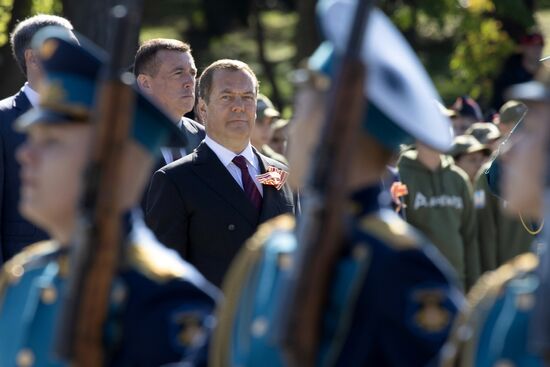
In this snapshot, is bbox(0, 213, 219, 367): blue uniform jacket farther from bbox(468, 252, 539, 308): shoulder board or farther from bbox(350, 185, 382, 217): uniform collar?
bbox(468, 252, 539, 308): shoulder board

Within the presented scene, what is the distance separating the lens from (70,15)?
13.9 metres

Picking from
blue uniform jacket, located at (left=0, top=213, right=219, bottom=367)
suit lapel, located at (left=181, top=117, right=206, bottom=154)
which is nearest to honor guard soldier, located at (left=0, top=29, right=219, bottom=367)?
blue uniform jacket, located at (left=0, top=213, right=219, bottom=367)

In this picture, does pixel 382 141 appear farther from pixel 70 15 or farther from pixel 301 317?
pixel 70 15

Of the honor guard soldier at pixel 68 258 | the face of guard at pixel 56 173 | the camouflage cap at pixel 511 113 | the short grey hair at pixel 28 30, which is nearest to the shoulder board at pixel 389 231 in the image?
the honor guard soldier at pixel 68 258

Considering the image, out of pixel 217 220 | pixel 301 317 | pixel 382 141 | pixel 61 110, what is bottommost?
pixel 217 220

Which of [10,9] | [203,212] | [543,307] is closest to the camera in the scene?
[543,307]

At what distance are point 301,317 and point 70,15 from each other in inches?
408

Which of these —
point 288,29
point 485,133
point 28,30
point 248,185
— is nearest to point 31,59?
point 28,30

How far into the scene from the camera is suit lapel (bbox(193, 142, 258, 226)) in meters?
7.95

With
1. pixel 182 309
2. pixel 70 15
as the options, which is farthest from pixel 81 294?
pixel 70 15

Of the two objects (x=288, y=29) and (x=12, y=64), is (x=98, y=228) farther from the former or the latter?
(x=288, y=29)

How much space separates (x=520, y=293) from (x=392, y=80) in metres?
0.68

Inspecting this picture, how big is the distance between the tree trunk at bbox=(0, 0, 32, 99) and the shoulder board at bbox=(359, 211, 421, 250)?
11703 mm

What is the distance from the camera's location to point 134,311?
4.25 meters
